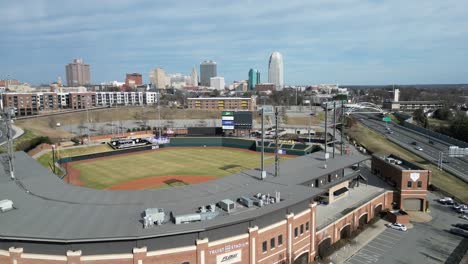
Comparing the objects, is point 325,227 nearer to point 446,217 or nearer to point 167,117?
point 446,217

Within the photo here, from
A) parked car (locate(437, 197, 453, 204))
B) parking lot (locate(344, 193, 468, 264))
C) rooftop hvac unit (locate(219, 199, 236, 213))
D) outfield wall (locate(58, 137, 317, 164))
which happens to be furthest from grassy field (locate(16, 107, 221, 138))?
parked car (locate(437, 197, 453, 204))

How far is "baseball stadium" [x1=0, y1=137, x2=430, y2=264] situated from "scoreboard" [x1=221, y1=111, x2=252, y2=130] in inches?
1567

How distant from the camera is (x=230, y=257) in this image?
23.7 m

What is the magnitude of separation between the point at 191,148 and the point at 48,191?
5667 cm

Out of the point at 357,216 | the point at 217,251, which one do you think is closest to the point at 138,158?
the point at 357,216

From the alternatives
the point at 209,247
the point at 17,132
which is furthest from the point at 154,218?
the point at 17,132

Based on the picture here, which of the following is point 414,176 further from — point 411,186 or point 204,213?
point 204,213

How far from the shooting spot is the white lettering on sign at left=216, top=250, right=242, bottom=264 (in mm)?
23292

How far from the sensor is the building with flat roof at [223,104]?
16525 centimetres

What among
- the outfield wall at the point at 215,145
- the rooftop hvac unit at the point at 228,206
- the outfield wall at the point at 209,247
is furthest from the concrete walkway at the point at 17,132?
the rooftop hvac unit at the point at 228,206

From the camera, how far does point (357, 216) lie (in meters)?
38.7

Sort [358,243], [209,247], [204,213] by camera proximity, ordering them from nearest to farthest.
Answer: [209,247] → [204,213] → [358,243]

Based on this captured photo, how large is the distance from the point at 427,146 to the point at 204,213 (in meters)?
82.0

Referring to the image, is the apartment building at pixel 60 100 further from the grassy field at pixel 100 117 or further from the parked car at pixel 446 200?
the parked car at pixel 446 200
